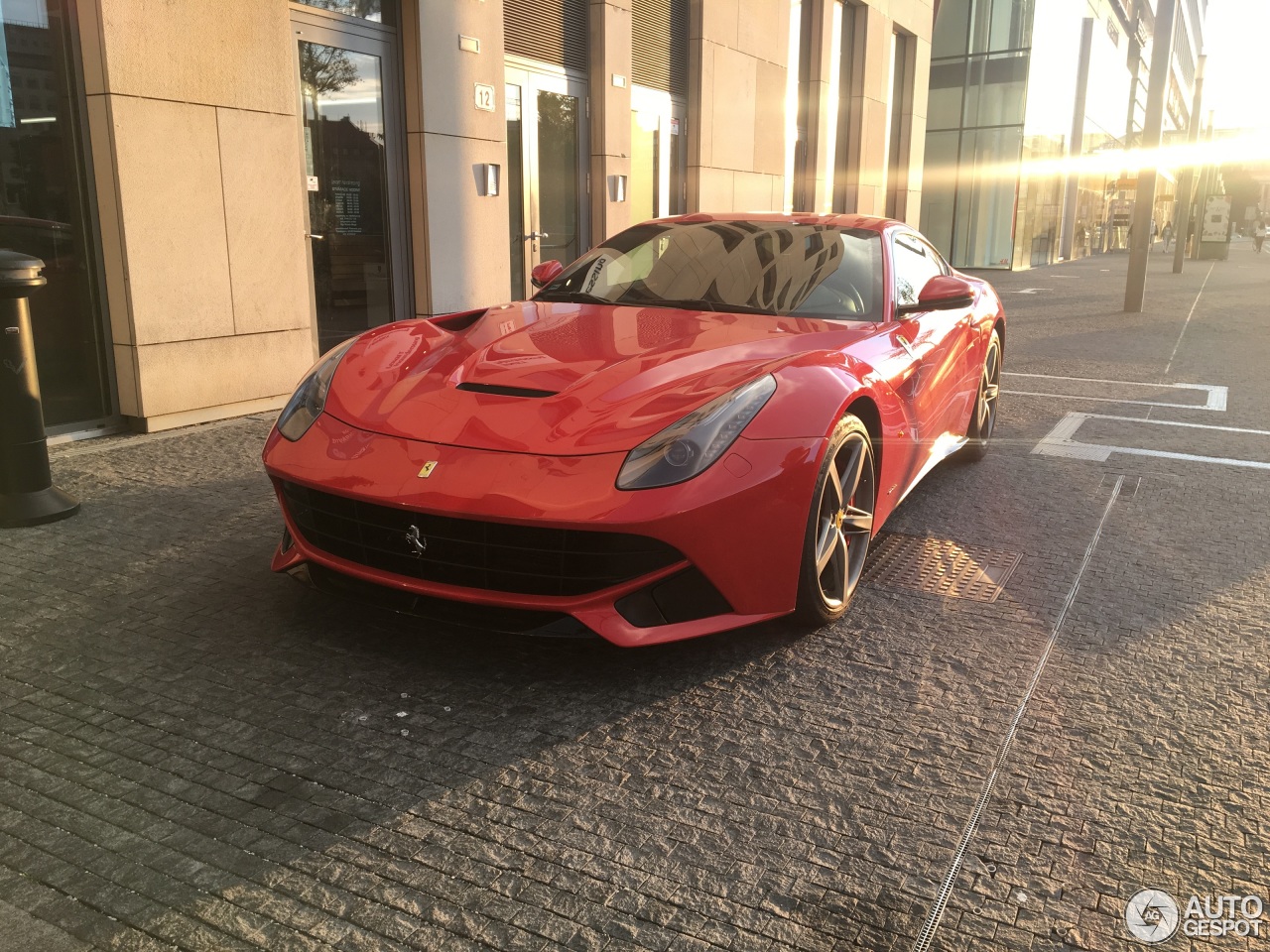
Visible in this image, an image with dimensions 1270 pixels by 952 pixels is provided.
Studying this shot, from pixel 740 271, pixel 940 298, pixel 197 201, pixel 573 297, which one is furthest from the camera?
pixel 197 201

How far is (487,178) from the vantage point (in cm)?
938

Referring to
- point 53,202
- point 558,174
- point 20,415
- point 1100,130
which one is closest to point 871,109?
point 558,174

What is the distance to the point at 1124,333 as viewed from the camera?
42.7 feet

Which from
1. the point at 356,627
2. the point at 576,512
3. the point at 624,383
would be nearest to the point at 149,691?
the point at 356,627

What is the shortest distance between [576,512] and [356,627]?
Result: 1042 millimetres

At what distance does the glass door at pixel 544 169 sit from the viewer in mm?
10211

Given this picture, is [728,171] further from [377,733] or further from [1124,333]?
[377,733]

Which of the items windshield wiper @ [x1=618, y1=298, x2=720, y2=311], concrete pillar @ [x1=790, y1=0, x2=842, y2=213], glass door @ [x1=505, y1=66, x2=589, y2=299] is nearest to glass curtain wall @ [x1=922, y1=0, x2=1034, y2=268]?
concrete pillar @ [x1=790, y1=0, x2=842, y2=213]

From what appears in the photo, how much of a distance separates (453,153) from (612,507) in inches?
272

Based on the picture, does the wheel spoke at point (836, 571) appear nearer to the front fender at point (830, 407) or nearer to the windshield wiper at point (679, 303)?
the front fender at point (830, 407)

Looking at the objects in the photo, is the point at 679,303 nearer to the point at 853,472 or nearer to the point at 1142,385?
the point at 853,472

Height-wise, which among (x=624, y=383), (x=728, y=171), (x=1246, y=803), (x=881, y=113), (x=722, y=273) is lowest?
(x=1246, y=803)

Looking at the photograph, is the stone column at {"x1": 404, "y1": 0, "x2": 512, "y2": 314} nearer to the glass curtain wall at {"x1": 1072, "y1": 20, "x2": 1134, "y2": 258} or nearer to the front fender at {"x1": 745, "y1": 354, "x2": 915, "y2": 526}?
the front fender at {"x1": 745, "y1": 354, "x2": 915, "y2": 526}

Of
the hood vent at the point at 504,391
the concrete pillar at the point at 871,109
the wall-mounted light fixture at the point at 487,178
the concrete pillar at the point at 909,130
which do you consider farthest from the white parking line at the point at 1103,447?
the concrete pillar at the point at 909,130
